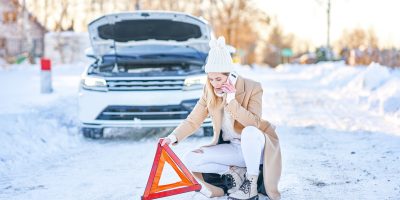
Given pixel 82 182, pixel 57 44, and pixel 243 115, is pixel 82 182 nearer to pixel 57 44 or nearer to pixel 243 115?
pixel 243 115

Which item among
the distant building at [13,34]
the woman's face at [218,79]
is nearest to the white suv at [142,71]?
the woman's face at [218,79]

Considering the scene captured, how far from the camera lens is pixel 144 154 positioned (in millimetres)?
6484

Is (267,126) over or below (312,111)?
over

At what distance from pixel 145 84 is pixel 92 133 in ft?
3.76

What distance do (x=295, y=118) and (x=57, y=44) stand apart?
35.1m

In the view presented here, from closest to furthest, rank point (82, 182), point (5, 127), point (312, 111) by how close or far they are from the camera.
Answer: point (82, 182) < point (5, 127) < point (312, 111)

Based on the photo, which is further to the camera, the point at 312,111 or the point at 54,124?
the point at 312,111

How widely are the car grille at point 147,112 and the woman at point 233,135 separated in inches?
110

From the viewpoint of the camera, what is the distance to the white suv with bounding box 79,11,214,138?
713 cm

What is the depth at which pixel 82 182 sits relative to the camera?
5090 mm

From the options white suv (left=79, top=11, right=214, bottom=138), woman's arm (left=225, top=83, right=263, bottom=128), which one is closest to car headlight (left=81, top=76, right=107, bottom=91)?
white suv (left=79, top=11, right=214, bottom=138)

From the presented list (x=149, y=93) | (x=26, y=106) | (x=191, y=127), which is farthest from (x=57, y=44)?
(x=191, y=127)

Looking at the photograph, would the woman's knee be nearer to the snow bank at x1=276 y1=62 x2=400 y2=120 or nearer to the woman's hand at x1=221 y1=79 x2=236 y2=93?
the woman's hand at x1=221 y1=79 x2=236 y2=93

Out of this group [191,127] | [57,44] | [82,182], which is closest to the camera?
[191,127]
